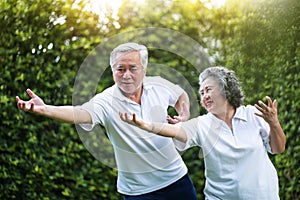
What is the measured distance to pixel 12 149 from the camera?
5.03 meters

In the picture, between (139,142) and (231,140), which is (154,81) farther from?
(231,140)

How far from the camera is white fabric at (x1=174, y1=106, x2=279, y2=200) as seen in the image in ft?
10.9

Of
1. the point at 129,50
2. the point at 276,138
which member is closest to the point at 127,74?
the point at 129,50

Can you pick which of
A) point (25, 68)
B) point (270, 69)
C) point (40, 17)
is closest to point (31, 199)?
point (25, 68)

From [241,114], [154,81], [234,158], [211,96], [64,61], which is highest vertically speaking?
[64,61]

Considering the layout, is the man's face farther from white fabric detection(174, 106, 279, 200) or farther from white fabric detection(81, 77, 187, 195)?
white fabric detection(174, 106, 279, 200)

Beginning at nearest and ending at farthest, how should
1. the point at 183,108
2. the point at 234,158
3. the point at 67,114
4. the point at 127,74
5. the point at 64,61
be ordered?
the point at 67,114 → the point at 234,158 → the point at 127,74 → the point at 183,108 → the point at 64,61

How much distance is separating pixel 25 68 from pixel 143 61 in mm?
1800

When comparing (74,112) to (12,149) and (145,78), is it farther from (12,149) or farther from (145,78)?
(12,149)

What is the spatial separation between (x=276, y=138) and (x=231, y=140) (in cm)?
25

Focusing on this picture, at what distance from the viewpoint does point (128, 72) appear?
3438mm

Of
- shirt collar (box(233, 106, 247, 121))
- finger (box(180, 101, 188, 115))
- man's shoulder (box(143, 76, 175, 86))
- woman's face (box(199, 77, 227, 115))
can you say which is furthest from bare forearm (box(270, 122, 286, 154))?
man's shoulder (box(143, 76, 175, 86))

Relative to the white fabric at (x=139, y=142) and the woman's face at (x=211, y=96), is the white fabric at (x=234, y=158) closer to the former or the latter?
the woman's face at (x=211, y=96)

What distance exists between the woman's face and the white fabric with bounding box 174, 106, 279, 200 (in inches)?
2.2
